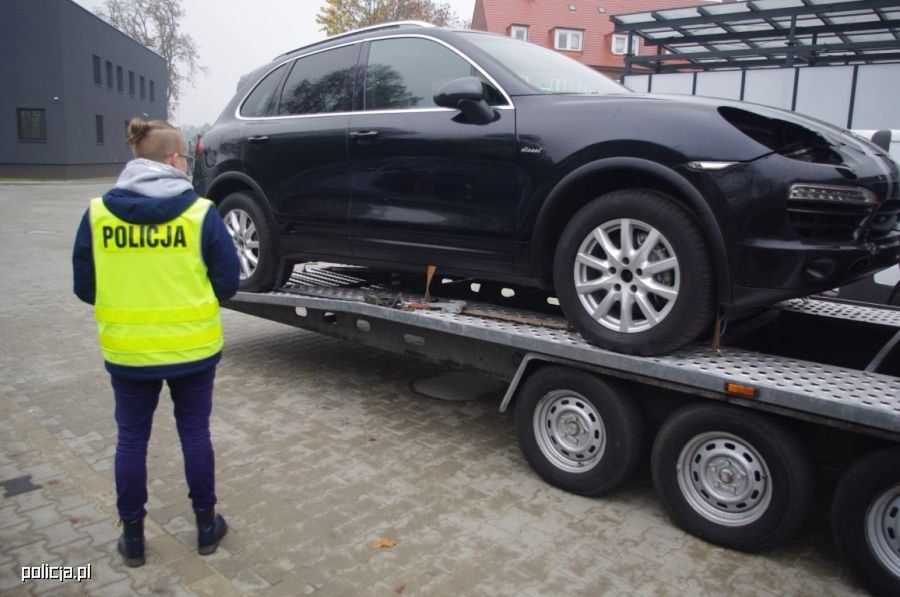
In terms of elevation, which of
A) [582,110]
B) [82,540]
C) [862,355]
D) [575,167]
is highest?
A: [582,110]

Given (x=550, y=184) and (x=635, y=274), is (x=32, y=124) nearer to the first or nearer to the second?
(x=550, y=184)

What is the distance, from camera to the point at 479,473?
13.6 feet

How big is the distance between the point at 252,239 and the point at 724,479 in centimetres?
388

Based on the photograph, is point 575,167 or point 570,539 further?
point 575,167

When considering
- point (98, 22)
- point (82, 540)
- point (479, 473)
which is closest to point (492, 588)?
point (479, 473)

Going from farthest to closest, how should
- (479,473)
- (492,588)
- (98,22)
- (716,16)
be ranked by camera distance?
1. (98,22)
2. (716,16)
3. (479,473)
4. (492,588)

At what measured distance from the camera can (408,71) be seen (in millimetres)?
4781

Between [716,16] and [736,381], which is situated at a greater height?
[716,16]

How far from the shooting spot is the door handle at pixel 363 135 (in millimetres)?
4724

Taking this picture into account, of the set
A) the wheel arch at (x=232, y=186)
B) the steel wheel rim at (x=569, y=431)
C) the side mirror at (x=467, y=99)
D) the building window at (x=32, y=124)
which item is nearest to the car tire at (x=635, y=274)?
the steel wheel rim at (x=569, y=431)

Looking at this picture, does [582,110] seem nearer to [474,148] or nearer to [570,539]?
[474,148]

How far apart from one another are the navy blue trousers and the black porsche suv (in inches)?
72.1

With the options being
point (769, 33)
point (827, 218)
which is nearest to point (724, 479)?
point (827, 218)

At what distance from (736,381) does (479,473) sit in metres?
1.61
